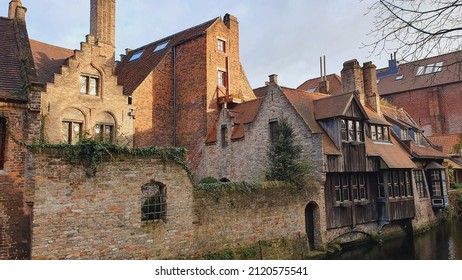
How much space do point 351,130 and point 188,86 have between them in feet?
35.9

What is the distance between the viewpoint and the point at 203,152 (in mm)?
22500

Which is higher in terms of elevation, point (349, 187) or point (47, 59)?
point (47, 59)

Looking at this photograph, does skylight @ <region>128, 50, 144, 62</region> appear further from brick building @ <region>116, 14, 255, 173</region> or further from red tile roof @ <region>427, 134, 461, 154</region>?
red tile roof @ <region>427, 134, 461, 154</region>

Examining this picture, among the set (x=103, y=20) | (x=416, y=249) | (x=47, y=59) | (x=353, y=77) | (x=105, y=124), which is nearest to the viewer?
(x=416, y=249)

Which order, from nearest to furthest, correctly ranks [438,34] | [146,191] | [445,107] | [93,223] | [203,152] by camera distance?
[438,34]
[93,223]
[146,191]
[203,152]
[445,107]

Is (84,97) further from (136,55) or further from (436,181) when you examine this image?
(436,181)

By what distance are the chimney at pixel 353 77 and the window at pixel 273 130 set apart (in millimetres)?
6454

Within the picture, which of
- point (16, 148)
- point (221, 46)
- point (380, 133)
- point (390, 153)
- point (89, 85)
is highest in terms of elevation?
point (221, 46)

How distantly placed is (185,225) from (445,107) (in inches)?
1544

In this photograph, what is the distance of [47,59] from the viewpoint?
22781mm

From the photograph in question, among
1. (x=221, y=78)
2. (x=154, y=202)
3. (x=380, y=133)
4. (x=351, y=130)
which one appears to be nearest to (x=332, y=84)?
(x=221, y=78)

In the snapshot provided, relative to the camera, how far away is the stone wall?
9281mm

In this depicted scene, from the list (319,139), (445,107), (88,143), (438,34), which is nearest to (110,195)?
(88,143)

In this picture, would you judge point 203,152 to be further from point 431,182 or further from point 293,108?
point 431,182
